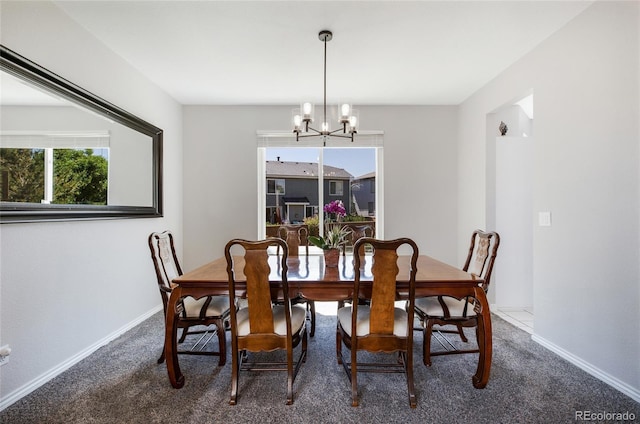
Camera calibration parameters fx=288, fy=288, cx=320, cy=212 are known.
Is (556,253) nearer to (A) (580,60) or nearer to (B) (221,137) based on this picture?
(A) (580,60)

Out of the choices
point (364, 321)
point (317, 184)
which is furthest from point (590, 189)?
point (317, 184)

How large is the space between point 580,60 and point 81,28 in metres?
3.73

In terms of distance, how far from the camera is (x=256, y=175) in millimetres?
3855

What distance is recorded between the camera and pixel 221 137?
3826mm

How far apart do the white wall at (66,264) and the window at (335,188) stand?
224cm

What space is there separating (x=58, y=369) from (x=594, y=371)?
365 centimetres

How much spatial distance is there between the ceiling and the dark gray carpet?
252 cm

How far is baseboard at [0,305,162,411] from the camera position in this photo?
168 cm

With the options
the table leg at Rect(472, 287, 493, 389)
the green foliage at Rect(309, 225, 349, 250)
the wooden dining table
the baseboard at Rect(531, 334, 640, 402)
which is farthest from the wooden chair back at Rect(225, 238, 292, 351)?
the baseboard at Rect(531, 334, 640, 402)

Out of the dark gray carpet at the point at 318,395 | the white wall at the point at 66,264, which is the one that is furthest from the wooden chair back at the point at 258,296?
the white wall at the point at 66,264

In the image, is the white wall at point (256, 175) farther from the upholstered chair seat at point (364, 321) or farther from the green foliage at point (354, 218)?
the upholstered chair seat at point (364, 321)

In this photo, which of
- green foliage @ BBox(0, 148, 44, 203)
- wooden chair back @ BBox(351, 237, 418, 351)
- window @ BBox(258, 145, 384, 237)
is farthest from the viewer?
window @ BBox(258, 145, 384, 237)

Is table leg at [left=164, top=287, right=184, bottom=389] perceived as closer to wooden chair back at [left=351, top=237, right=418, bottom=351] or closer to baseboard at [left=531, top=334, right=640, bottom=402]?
wooden chair back at [left=351, top=237, right=418, bottom=351]

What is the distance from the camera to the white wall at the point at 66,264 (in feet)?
5.64
